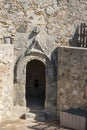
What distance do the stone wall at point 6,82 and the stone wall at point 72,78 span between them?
80.2 inches

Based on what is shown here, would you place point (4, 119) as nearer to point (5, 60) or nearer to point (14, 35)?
point (5, 60)

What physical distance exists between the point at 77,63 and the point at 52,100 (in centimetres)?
208

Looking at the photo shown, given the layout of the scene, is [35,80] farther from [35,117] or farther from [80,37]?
[80,37]

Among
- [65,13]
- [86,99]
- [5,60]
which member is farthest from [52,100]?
[65,13]

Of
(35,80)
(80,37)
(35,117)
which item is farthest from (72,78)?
(35,80)

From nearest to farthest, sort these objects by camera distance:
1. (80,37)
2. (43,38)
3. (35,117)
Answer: (35,117)
(43,38)
(80,37)

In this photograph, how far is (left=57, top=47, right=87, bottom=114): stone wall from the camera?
13.8m

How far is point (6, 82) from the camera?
1374 centimetres

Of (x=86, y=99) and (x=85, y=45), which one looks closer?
(x=86, y=99)

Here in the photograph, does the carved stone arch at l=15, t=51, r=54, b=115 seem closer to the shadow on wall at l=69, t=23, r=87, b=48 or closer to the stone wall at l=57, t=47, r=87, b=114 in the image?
the stone wall at l=57, t=47, r=87, b=114

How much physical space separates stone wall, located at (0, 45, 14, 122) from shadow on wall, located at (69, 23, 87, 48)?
2801mm

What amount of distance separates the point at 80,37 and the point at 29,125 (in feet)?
14.4

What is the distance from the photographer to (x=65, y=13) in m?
14.6

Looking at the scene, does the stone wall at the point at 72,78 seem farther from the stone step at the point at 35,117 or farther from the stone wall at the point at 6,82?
the stone wall at the point at 6,82
